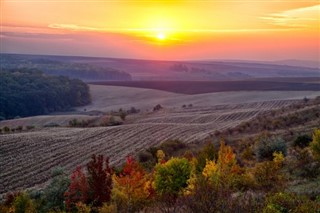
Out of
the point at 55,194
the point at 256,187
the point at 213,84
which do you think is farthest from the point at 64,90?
the point at 256,187

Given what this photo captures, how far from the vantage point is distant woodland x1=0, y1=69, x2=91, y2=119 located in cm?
10881

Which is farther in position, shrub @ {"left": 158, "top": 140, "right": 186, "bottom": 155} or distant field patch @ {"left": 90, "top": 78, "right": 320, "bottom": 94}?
distant field patch @ {"left": 90, "top": 78, "right": 320, "bottom": 94}

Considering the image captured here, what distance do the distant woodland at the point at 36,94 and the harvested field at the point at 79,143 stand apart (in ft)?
158

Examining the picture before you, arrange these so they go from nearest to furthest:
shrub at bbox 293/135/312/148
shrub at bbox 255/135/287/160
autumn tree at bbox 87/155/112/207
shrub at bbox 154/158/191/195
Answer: shrub at bbox 154/158/191/195 → autumn tree at bbox 87/155/112/207 → shrub at bbox 255/135/287/160 → shrub at bbox 293/135/312/148

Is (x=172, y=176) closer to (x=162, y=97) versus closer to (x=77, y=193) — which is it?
(x=77, y=193)

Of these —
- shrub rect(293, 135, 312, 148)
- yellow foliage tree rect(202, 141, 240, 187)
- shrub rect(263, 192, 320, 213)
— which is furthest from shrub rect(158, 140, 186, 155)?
shrub rect(263, 192, 320, 213)

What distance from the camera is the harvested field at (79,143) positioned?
4010 centimetres

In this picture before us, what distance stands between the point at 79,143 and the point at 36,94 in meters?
66.1

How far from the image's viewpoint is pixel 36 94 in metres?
115

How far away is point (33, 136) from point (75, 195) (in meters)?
36.3

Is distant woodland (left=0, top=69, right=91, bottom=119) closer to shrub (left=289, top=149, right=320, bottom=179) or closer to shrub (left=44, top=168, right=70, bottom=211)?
shrub (left=44, top=168, right=70, bottom=211)

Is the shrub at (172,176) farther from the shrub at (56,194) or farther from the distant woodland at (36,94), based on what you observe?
the distant woodland at (36,94)

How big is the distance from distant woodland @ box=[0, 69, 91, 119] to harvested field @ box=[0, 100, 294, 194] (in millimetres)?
48101

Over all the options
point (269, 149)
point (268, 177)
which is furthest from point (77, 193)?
point (269, 149)
